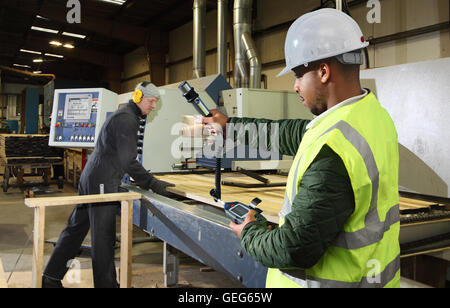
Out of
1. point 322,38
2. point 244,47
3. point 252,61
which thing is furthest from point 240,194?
point 244,47

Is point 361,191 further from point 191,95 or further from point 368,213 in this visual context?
point 191,95

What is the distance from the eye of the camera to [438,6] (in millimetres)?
4059

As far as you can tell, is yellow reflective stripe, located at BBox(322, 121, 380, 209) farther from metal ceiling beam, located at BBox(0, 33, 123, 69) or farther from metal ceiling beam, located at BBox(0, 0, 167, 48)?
metal ceiling beam, located at BBox(0, 33, 123, 69)

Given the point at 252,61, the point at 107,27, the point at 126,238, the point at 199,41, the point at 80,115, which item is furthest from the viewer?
the point at 107,27

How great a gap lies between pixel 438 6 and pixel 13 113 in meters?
18.5

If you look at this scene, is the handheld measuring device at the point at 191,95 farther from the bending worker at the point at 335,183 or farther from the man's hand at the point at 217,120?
the bending worker at the point at 335,183

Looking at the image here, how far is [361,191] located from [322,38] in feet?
1.19

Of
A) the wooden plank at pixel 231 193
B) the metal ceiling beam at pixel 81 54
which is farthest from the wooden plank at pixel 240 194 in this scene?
the metal ceiling beam at pixel 81 54

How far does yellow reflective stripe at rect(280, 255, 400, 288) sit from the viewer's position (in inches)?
33.4

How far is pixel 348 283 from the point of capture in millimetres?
839

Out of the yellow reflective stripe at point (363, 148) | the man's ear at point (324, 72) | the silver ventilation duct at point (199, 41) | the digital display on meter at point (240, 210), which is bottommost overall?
the digital display on meter at point (240, 210)

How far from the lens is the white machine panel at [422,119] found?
1.42m

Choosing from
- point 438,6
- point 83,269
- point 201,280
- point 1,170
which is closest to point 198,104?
point 201,280
